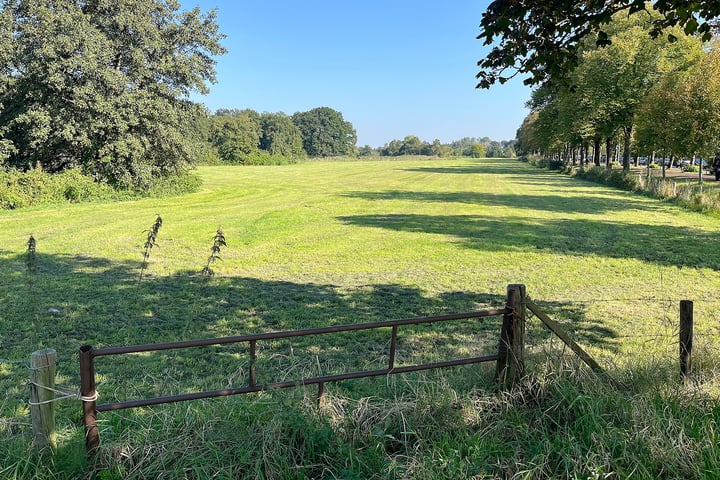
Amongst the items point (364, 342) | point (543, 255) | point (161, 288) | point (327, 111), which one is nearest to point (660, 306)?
point (543, 255)

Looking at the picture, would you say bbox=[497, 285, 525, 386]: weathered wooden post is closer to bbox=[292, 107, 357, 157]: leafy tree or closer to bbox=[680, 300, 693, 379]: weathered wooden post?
bbox=[680, 300, 693, 379]: weathered wooden post

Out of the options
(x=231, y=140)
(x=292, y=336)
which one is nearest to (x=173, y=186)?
(x=292, y=336)

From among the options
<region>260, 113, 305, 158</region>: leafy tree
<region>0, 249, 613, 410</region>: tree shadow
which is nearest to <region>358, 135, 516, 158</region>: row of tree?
<region>260, 113, 305, 158</region>: leafy tree

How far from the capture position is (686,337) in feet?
12.6

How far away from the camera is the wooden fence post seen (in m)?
2.61

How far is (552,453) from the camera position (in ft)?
9.98

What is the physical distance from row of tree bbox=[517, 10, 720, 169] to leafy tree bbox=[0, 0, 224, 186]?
17.1m

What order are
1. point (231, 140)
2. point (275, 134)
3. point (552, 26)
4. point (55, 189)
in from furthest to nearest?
point (275, 134) → point (231, 140) → point (55, 189) → point (552, 26)

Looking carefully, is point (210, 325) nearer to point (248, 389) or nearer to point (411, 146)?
point (248, 389)

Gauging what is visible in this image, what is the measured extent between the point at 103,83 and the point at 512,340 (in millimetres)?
21346

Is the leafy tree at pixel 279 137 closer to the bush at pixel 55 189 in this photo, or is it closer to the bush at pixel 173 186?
the bush at pixel 173 186

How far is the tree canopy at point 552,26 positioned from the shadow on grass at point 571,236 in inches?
239

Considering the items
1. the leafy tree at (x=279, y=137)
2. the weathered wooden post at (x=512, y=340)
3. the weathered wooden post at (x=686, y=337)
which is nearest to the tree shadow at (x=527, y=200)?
the weathered wooden post at (x=686, y=337)

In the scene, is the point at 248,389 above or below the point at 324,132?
below
